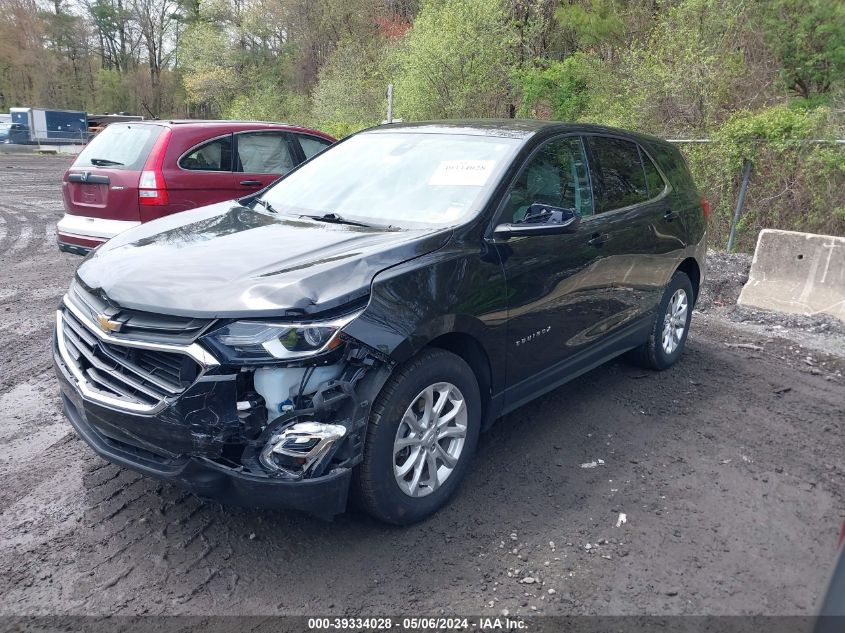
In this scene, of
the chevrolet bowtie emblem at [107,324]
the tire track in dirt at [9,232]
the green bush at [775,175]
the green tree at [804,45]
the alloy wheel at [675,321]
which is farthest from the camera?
the green tree at [804,45]

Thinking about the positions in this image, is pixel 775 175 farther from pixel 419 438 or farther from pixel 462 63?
pixel 462 63

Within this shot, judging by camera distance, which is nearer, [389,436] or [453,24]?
[389,436]

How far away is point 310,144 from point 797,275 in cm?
596

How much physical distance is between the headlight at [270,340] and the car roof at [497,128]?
1.97 m

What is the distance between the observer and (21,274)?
312 inches

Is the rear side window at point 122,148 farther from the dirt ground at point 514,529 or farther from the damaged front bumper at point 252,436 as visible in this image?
the damaged front bumper at point 252,436

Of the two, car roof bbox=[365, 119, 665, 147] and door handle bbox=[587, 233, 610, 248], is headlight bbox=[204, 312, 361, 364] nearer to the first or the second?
car roof bbox=[365, 119, 665, 147]

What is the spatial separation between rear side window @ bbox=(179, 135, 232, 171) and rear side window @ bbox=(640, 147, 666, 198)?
4676mm

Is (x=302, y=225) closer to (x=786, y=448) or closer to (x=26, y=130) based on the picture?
(x=786, y=448)

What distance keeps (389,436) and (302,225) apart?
137 cm

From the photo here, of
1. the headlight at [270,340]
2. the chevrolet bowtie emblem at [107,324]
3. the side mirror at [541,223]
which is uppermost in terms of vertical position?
the side mirror at [541,223]

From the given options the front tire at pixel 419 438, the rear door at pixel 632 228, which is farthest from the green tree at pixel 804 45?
the front tire at pixel 419 438

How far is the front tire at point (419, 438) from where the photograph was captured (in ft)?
9.60

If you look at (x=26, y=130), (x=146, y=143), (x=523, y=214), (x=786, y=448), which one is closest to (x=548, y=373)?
(x=523, y=214)
